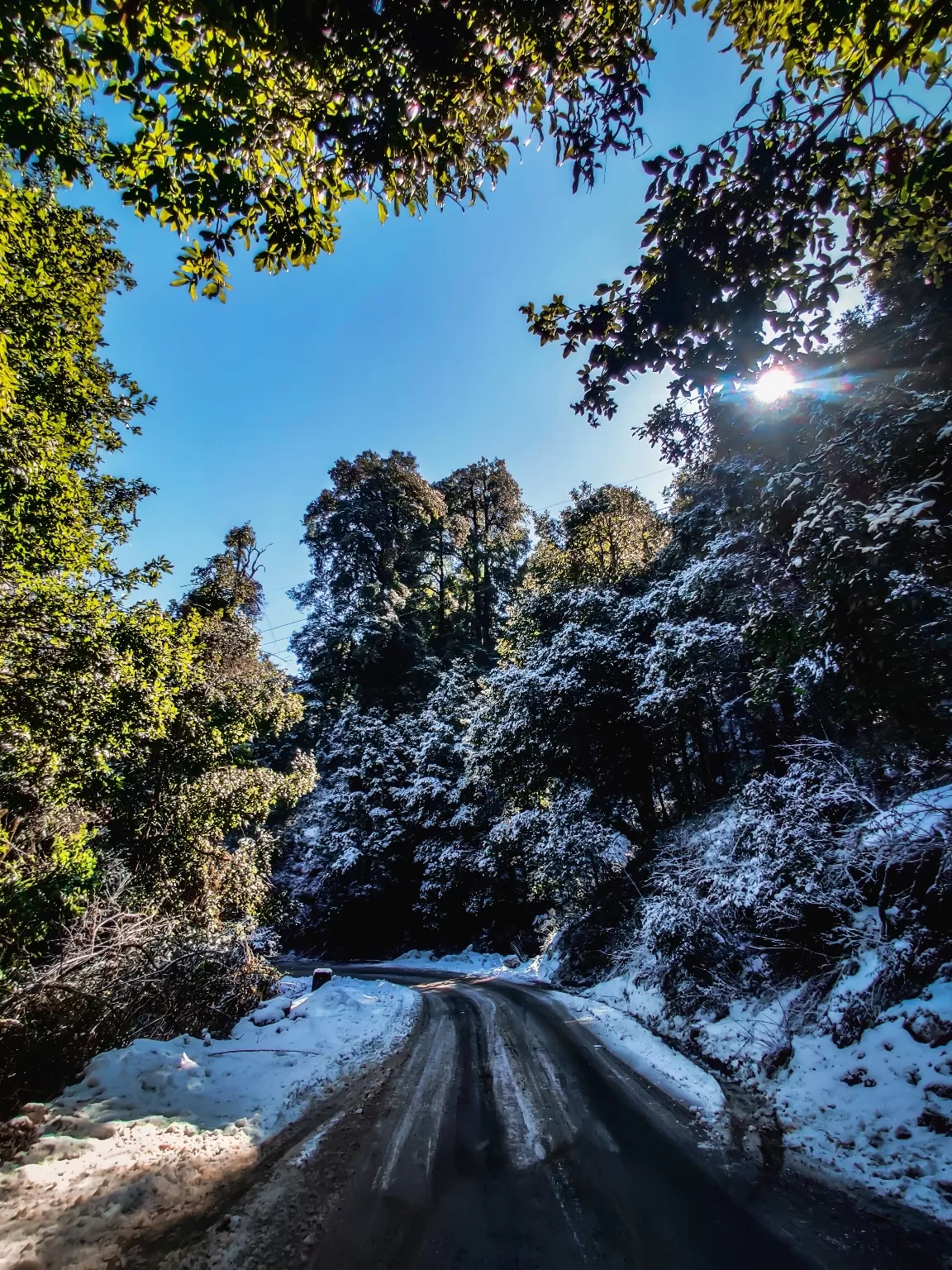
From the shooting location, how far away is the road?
3.05m

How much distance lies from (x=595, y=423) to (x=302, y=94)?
288 centimetres

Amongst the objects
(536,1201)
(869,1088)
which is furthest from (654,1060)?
(536,1201)

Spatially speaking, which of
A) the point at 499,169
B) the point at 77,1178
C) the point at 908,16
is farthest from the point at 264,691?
the point at 908,16

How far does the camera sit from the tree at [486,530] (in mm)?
30609

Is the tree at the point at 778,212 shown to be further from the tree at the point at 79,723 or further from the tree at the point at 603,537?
the tree at the point at 603,537

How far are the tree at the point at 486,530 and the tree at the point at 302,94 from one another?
1052 inches

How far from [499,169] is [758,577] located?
618 cm

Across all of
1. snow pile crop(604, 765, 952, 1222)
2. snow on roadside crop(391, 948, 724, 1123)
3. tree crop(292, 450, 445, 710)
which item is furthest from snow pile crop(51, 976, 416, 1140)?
tree crop(292, 450, 445, 710)

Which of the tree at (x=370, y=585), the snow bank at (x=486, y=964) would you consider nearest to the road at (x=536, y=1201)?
the snow bank at (x=486, y=964)

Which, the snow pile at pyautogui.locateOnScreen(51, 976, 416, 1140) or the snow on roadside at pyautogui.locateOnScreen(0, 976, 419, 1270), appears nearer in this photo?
the snow on roadside at pyautogui.locateOnScreen(0, 976, 419, 1270)

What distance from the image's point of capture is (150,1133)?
14.6ft

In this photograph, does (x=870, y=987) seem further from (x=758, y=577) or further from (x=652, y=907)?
(x=758, y=577)

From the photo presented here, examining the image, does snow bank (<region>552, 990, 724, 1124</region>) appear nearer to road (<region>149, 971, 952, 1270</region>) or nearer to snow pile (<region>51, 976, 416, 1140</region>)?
road (<region>149, 971, 952, 1270</region>)

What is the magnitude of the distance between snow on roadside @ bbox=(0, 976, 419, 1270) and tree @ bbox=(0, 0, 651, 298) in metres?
6.30
